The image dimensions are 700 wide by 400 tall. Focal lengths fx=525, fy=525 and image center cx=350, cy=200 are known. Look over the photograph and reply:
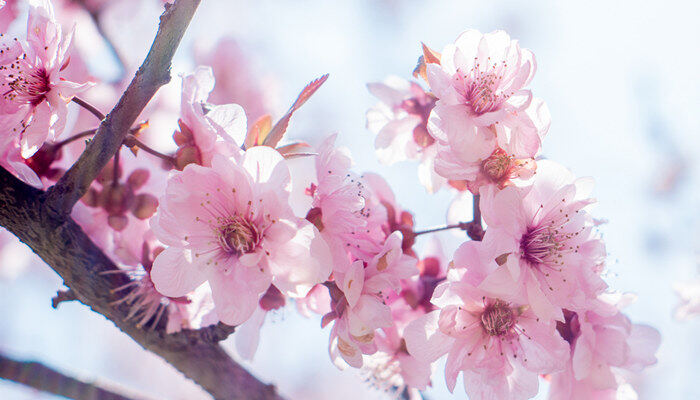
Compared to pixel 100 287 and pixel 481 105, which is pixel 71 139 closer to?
pixel 100 287

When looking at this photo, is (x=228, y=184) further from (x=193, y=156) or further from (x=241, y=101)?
(x=241, y=101)

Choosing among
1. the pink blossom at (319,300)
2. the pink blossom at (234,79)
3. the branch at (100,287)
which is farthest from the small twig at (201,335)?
the pink blossom at (234,79)

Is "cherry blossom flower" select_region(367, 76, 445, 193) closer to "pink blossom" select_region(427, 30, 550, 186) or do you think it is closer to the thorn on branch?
"pink blossom" select_region(427, 30, 550, 186)

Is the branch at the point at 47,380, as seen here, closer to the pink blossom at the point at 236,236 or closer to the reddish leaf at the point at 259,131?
the pink blossom at the point at 236,236

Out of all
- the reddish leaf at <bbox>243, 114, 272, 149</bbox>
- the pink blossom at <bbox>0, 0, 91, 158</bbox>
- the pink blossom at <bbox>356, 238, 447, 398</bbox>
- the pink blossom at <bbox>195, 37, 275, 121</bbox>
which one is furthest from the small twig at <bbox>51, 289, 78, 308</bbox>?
the pink blossom at <bbox>195, 37, 275, 121</bbox>

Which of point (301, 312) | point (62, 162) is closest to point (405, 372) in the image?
point (301, 312)

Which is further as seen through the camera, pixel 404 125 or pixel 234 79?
pixel 234 79

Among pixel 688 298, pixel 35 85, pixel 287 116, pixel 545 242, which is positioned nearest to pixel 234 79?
pixel 35 85
